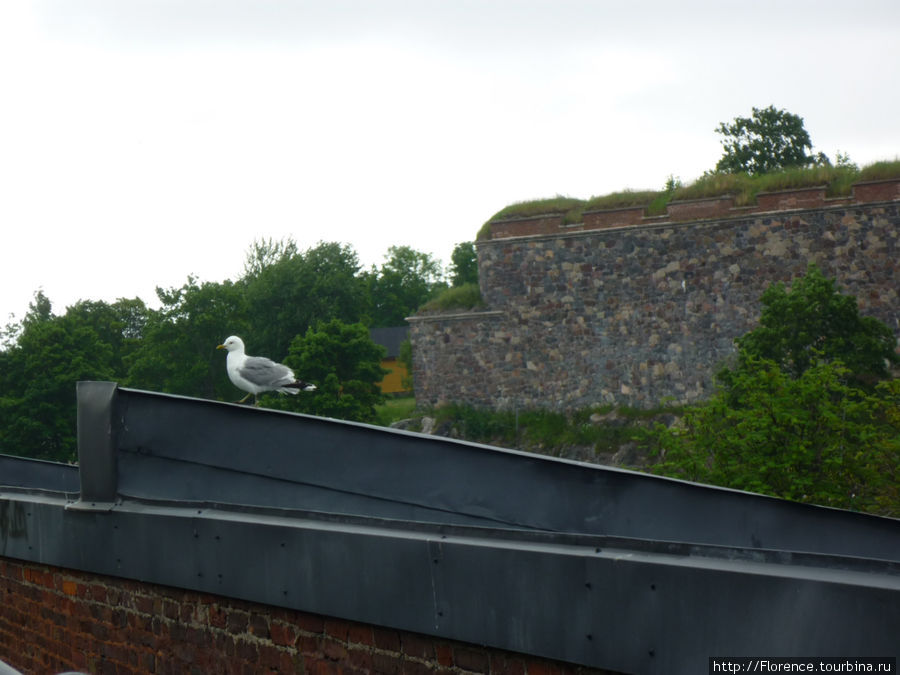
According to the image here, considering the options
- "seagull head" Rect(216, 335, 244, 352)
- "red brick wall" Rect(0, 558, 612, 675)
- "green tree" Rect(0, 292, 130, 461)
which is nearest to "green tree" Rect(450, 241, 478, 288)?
"green tree" Rect(0, 292, 130, 461)

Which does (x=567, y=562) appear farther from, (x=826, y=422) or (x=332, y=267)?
(x=332, y=267)

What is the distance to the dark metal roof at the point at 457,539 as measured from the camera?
233 centimetres

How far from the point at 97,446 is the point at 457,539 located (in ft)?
6.48

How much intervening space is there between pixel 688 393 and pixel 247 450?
26.1 m

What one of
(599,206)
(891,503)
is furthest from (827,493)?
(599,206)

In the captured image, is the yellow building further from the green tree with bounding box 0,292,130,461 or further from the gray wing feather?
the gray wing feather

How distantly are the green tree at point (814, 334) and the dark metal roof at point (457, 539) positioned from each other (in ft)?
66.2

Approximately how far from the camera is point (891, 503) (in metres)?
16.6

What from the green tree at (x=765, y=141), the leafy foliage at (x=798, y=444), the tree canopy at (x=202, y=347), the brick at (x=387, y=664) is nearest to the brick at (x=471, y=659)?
the brick at (x=387, y=664)

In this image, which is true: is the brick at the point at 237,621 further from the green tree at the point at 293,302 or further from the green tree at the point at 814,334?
the green tree at the point at 293,302

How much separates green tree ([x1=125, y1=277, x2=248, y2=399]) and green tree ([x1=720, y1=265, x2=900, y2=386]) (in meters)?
32.0

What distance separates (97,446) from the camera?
4199mm

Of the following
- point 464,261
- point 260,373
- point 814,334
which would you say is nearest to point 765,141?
point 464,261

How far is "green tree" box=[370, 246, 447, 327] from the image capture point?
282 feet
